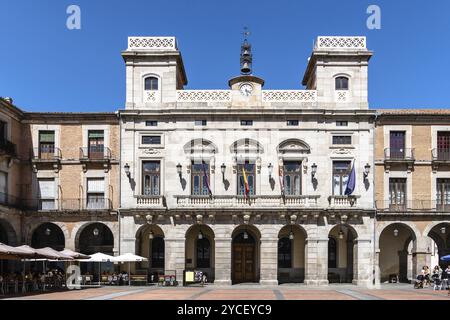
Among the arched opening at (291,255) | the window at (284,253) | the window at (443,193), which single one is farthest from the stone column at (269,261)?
the window at (443,193)

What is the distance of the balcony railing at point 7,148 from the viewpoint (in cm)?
3553

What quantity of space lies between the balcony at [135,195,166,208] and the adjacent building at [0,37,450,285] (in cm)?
8

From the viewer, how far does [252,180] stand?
3691cm

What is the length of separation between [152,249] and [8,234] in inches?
392

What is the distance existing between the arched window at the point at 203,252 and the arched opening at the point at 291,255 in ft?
16.9

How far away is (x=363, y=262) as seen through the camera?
36.0m

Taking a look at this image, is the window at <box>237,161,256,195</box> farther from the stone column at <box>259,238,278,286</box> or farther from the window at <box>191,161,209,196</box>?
the stone column at <box>259,238,278,286</box>

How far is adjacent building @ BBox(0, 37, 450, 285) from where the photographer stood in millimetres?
36188

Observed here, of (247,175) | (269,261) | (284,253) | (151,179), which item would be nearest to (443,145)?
(284,253)

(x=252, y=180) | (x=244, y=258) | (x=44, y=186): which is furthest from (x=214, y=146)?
(x=44, y=186)

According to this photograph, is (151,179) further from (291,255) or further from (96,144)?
(291,255)

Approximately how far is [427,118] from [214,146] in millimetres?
15420
